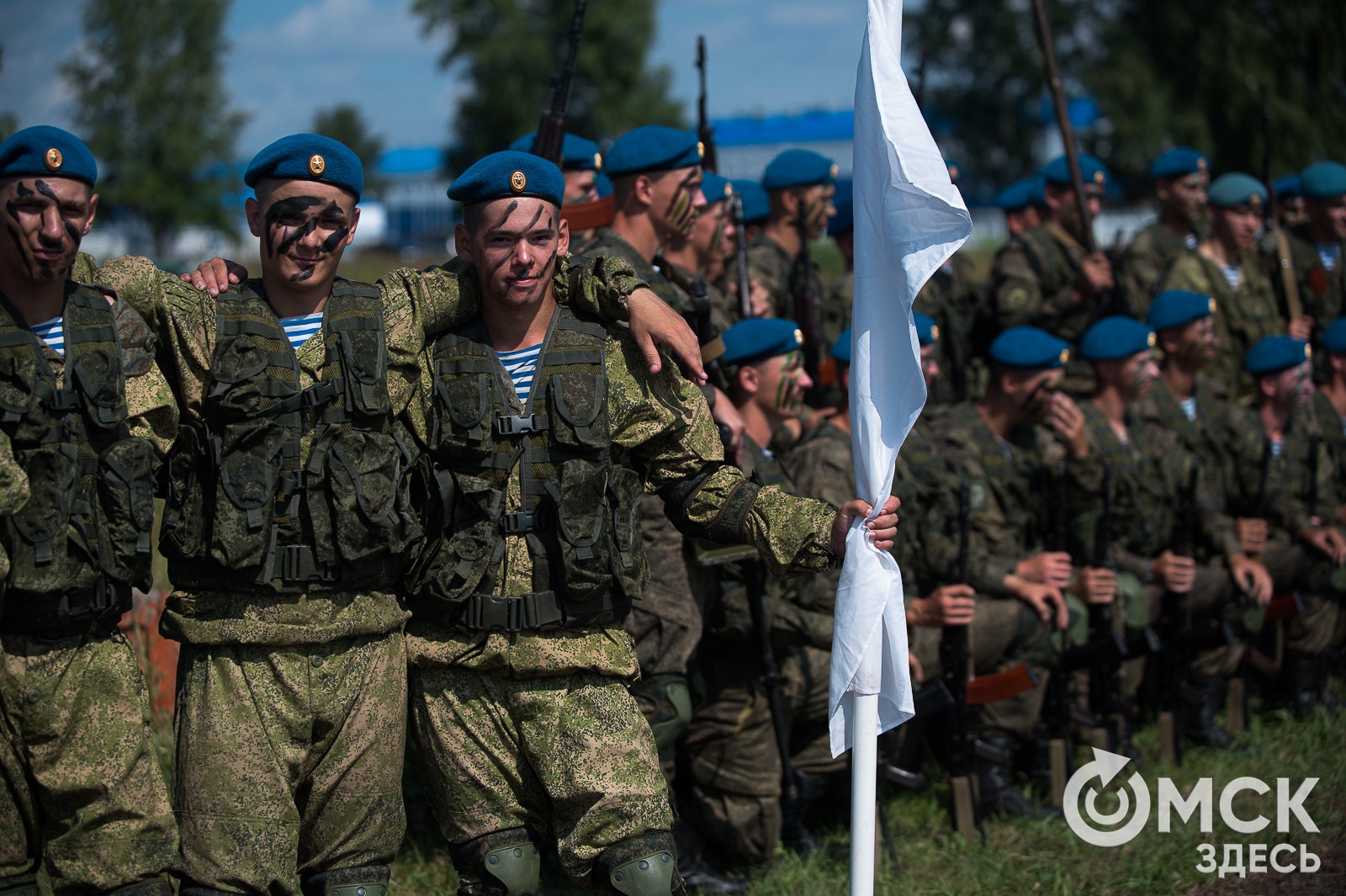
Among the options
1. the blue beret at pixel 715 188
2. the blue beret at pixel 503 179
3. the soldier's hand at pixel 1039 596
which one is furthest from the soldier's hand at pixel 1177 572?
the blue beret at pixel 503 179

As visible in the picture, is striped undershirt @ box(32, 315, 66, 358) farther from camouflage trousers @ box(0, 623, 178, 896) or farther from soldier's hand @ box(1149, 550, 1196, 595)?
soldier's hand @ box(1149, 550, 1196, 595)

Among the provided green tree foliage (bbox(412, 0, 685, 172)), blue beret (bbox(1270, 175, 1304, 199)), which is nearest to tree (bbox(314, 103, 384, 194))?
green tree foliage (bbox(412, 0, 685, 172))

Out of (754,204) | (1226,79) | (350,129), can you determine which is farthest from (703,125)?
(350,129)

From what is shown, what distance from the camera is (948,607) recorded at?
5.43 metres

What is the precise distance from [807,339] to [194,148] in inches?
1503

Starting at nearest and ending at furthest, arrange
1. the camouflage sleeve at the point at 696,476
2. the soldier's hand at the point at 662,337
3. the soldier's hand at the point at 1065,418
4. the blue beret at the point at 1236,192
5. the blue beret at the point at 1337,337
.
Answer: the soldier's hand at the point at 662,337, the camouflage sleeve at the point at 696,476, the soldier's hand at the point at 1065,418, the blue beret at the point at 1337,337, the blue beret at the point at 1236,192

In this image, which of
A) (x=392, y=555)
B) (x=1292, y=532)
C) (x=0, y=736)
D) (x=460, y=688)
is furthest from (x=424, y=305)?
(x=1292, y=532)

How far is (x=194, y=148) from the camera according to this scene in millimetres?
40500

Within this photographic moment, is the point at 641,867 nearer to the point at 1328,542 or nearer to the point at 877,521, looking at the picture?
the point at 877,521

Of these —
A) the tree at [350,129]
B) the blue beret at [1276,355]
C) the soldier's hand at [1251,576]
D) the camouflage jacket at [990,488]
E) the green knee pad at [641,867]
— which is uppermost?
the tree at [350,129]

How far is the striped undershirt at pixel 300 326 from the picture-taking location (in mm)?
3541

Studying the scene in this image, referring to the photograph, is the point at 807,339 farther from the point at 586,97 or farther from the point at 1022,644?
Result: the point at 586,97

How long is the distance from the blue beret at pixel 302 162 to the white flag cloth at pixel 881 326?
142 cm

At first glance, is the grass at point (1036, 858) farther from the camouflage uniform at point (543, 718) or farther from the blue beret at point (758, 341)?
the blue beret at point (758, 341)
